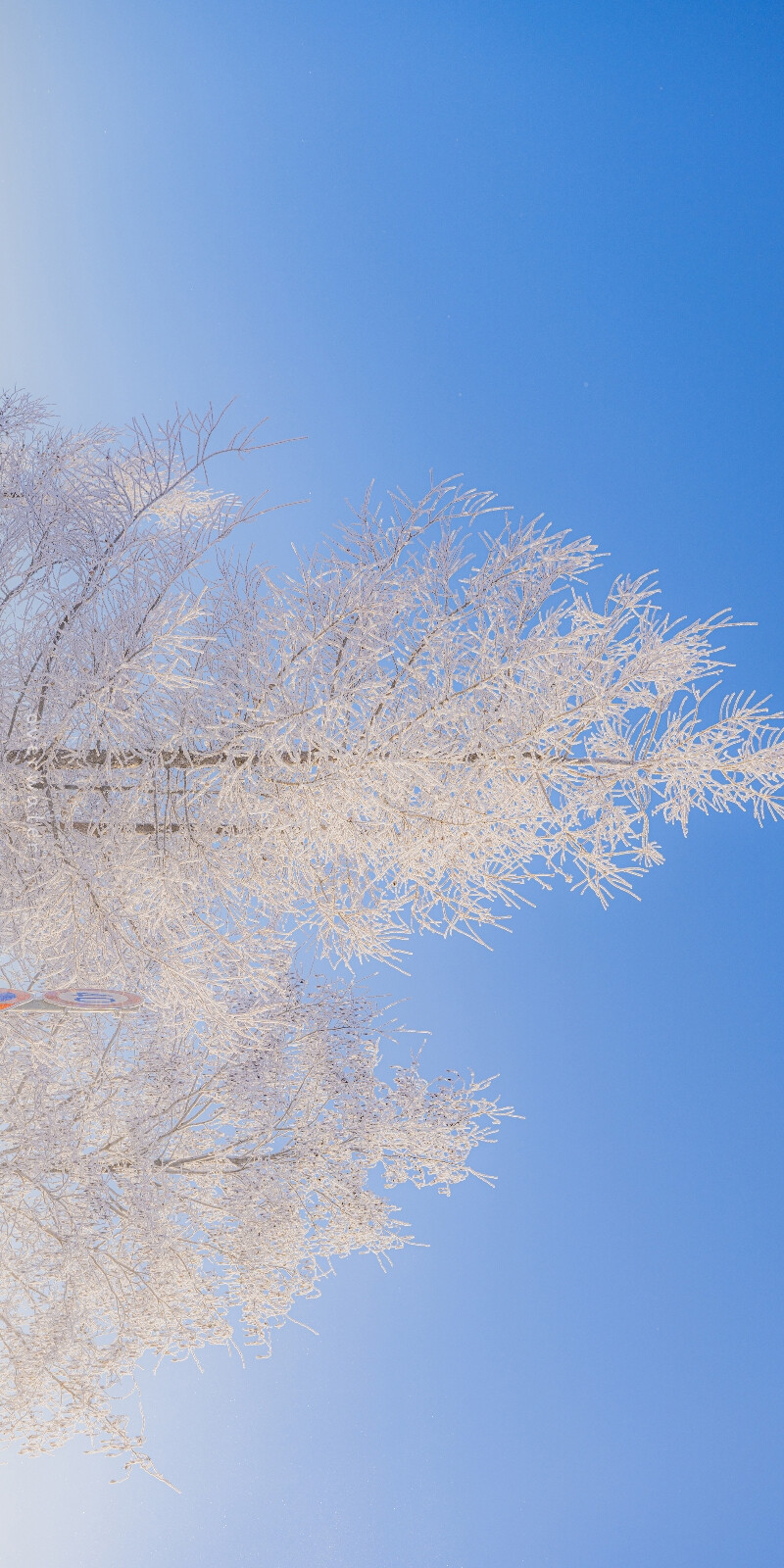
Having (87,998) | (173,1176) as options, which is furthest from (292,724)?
(173,1176)

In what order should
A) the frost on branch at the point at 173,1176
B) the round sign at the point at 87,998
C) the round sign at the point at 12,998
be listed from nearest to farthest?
the round sign at the point at 12,998 → the round sign at the point at 87,998 → the frost on branch at the point at 173,1176

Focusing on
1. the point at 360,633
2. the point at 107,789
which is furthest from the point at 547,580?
the point at 107,789

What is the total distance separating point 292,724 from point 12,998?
2324 mm

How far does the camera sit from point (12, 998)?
4715 mm

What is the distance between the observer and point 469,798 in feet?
21.7

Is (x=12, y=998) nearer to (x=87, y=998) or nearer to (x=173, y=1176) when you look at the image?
(x=87, y=998)

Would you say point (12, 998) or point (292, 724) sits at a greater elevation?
point (292, 724)

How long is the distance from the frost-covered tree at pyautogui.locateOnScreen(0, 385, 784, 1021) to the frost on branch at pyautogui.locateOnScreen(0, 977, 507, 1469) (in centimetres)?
169

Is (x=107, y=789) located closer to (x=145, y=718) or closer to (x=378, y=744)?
(x=145, y=718)

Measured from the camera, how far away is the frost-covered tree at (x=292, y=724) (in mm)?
6246

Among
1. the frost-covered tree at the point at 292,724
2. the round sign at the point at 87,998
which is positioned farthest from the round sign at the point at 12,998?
the frost-covered tree at the point at 292,724

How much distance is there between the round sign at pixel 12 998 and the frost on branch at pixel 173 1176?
307cm

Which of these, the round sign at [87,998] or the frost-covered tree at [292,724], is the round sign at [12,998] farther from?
the frost-covered tree at [292,724]

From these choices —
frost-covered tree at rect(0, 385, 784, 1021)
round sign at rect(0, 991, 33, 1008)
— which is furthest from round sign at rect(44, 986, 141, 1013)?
frost-covered tree at rect(0, 385, 784, 1021)
